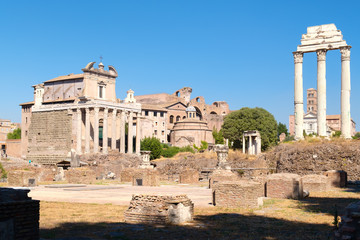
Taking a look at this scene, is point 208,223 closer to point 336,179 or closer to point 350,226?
point 350,226

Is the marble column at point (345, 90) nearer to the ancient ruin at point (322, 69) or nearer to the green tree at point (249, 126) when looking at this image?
the ancient ruin at point (322, 69)

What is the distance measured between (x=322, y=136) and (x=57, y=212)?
21.4 m

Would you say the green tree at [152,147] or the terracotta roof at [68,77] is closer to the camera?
the green tree at [152,147]

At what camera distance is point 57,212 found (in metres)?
11.8

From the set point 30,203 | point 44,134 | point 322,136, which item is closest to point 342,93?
point 322,136

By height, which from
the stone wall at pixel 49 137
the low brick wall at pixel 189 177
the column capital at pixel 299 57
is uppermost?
the column capital at pixel 299 57

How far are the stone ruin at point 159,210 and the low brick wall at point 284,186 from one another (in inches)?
256

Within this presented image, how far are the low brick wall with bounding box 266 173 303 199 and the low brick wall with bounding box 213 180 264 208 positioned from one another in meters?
3.14

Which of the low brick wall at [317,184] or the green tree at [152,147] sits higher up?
the green tree at [152,147]

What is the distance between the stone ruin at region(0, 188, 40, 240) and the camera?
7016 millimetres

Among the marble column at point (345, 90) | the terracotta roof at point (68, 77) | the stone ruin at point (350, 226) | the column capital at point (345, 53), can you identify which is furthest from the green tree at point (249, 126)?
the stone ruin at point (350, 226)

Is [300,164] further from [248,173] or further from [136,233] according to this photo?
[136,233]

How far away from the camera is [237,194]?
12.7 m

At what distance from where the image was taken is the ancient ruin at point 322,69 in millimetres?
30703
